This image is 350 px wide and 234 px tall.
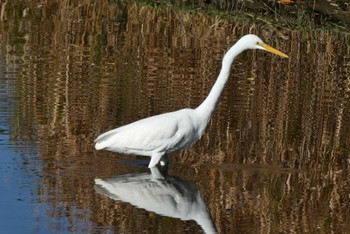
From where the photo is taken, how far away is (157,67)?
1255cm

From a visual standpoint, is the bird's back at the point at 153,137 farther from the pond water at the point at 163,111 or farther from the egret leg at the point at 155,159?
the pond water at the point at 163,111

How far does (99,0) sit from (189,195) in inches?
364

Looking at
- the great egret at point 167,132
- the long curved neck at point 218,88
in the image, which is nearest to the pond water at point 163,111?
the great egret at point 167,132

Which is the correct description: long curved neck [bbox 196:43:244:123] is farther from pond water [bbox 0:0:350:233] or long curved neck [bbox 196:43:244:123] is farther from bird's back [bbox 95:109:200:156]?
pond water [bbox 0:0:350:233]

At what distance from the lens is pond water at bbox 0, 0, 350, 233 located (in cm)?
754

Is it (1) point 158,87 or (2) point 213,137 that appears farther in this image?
(1) point 158,87

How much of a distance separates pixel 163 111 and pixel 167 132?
2.01 metres

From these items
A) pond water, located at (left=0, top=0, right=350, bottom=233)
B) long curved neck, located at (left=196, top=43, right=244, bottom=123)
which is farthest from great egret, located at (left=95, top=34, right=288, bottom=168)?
pond water, located at (left=0, top=0, right=350, bottom=233)

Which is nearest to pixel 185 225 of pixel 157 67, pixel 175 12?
pixel 157 67

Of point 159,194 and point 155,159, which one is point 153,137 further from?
point 159,194

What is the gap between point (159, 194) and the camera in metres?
8.03

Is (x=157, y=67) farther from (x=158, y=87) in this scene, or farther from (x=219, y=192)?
(x=219, y=192)

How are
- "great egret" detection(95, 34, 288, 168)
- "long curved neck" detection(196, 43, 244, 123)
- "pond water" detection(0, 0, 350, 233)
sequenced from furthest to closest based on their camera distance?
"long curved neck" detection(196, 43, 244, 123) < "great egret" detection(95, 34, 288, 168) < "pond water" detection(0, 0, 350, 233)

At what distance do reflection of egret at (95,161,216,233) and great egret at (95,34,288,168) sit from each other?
7.8 inches
